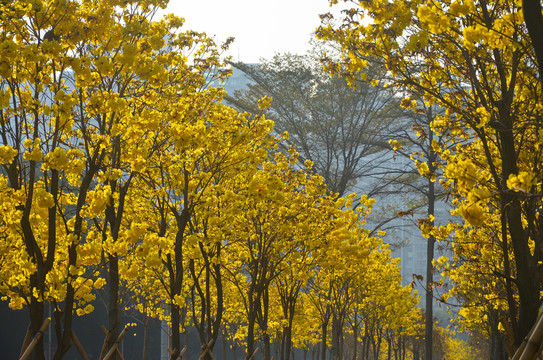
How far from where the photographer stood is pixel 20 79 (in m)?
4.78

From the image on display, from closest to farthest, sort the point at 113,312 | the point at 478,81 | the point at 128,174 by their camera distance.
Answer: the point at 478,81, the point at 113,312, the point at 128,174

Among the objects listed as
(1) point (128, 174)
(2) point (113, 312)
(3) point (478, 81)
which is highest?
(3) point (478, 81)

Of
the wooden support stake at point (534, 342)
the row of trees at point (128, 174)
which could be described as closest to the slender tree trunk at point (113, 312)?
the row of trees at point (128, 174)

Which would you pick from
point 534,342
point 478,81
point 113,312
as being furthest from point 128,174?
point 534,342

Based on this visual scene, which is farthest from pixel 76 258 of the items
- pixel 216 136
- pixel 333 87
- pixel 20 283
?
pixel 333 87

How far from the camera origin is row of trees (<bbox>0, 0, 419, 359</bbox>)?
4789mm

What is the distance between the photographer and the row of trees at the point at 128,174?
4789mm

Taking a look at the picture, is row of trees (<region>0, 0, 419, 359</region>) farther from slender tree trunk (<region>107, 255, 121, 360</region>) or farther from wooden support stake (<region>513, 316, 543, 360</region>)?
wooden support stake (<region>513, 316, 543, 360</region>)

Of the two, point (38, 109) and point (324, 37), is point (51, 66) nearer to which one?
point (38, 109)

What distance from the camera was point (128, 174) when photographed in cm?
724

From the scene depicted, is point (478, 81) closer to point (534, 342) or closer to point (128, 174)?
point (534, 342)

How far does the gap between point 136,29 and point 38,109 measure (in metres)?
1.08

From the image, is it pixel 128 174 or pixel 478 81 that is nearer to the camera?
pixel 478 81

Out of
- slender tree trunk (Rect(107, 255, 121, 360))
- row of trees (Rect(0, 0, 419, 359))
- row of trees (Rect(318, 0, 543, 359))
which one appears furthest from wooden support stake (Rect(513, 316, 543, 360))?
slender tree trunk (Rect(107, 255, 121, 360))
